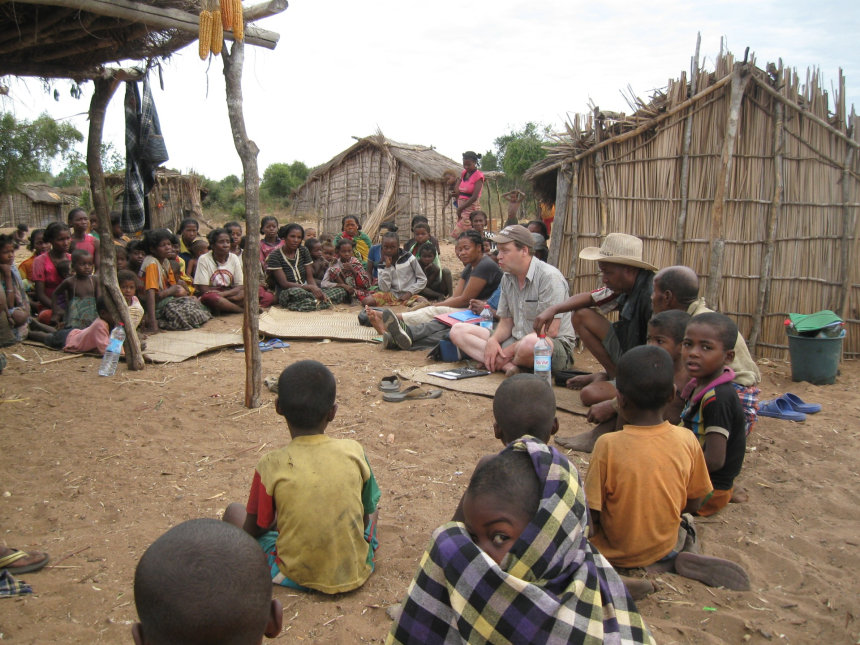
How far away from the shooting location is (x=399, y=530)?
2922 mm

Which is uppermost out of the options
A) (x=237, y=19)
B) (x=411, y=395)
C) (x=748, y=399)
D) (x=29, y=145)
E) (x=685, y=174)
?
(x=29, y=145)

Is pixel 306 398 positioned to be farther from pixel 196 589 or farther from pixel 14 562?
pixel 14 562

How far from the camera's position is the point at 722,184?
597 centimetres

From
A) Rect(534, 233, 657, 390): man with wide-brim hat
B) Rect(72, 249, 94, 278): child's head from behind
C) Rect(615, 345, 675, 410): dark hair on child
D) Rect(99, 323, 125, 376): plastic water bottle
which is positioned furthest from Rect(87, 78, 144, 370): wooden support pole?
Rect(615, 345, 675, 410): dark hair on child

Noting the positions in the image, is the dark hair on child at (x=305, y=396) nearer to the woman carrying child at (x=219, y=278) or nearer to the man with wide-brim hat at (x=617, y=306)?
the man with wide-brim hat at (x=617, y=306)

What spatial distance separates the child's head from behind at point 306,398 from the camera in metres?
2.30

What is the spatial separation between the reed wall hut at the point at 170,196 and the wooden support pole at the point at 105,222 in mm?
11465

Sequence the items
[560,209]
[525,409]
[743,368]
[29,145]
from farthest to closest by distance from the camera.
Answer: [29,145] < [560,209] < [743,368] < [525,409]

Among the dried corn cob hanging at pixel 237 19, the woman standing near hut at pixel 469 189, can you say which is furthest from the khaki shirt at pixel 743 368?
the woman standing near hut at pixel 469 189

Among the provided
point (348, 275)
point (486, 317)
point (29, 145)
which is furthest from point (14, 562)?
point (29, 145)

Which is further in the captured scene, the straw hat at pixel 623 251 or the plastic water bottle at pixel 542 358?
the plastic water bottle at pixel 542 358

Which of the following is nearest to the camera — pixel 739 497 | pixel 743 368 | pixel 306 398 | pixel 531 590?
pixel 531 590

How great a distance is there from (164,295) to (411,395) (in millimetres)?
4081

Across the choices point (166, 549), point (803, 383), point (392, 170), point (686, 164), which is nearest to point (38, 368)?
point (166, 549)
